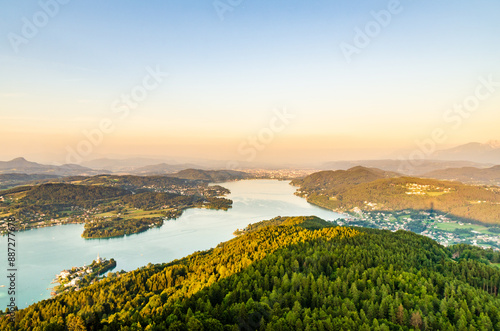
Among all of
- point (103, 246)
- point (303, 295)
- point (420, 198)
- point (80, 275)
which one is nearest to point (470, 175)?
point (420, 198)

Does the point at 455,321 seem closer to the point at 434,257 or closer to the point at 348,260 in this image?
the point at 348,260

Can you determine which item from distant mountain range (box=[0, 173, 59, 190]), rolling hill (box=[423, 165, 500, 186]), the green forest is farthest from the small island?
rolling hill (box=[423, 165, 500, 186])

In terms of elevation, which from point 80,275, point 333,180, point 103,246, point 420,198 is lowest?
point 103,246

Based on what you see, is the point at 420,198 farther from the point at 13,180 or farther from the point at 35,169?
the point at 35,169

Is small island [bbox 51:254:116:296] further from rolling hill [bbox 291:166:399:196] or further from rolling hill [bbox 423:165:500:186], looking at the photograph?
rolling hill [bbox 423:165:500:186]

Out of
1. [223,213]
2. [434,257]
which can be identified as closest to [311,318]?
[434,257]
